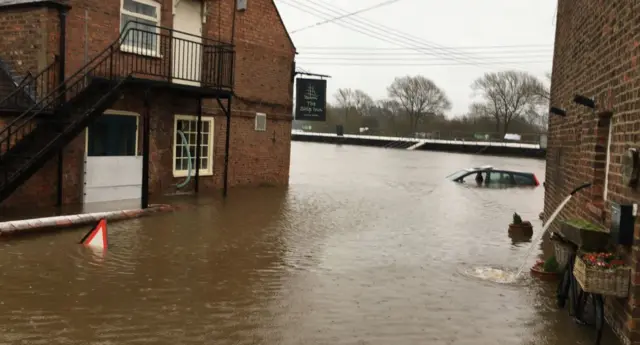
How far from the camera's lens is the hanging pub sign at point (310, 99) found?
2323 centimetres

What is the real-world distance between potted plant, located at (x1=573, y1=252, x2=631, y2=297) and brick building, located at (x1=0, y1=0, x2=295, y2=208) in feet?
31.2

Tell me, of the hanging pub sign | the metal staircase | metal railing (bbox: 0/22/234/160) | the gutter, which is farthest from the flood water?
the hanging pub sign

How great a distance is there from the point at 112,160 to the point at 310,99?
10.3 m

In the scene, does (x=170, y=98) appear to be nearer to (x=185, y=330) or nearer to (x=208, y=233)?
(x=208, y=233)

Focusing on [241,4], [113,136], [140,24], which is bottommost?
[113,136]

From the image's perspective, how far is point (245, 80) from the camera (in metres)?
19.3

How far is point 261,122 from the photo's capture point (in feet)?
66.0

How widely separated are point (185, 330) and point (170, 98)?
38.6ft

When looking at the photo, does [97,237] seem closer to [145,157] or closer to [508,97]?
[145,157]

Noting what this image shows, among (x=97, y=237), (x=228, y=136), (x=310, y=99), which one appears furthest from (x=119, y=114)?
(x=310, y=99)

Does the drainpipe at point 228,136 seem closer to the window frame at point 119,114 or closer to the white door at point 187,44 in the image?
the white door at point 187,44

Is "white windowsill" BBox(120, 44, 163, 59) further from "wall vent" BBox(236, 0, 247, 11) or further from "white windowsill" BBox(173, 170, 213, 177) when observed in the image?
"wall vent" BBox(236, 0, 247, 11)

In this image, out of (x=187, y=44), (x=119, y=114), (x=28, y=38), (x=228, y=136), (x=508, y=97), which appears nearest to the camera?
(x=28, y=38)

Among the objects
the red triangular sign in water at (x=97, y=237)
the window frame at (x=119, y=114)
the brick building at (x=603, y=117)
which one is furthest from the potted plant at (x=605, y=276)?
the window frame at (x=119, y=114)
